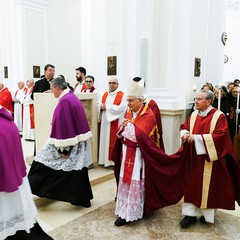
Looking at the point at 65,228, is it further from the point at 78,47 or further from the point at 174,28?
the point at 78,47

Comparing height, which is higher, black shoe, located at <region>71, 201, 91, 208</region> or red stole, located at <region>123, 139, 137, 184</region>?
red stole, located at <region>123, 139, 137, 184</region>

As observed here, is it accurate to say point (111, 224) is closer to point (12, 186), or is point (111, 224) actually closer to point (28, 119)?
point (12, 186)

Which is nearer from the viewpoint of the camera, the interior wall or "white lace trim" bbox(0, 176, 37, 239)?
"white lace trim" bbox(0, 176, 37, 239)

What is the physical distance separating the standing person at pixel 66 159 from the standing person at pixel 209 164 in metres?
1.42

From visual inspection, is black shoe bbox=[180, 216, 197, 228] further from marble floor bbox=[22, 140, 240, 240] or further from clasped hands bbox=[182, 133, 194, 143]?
clasped hands bbox=[182, 133, 194, 143]

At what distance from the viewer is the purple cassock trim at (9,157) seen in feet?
7.55

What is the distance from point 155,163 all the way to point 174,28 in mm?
3648

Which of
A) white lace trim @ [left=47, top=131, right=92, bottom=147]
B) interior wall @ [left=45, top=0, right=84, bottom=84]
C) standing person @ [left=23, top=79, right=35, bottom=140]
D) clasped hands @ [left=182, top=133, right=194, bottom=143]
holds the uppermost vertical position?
interior wall @ [left=45, top=0, right=84, bottom=84]

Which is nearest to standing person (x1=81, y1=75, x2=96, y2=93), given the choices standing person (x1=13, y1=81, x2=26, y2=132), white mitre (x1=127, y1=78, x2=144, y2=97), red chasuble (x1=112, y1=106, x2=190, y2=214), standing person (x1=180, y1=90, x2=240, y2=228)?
red chasuble (x1=112, y1=106, x2=190, y2=214)

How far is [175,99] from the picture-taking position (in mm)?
6285

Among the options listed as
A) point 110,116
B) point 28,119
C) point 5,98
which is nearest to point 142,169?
point 110,116

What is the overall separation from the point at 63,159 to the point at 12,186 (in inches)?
71.8

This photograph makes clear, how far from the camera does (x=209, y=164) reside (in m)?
3.61

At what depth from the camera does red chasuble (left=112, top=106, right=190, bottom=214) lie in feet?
11.7
